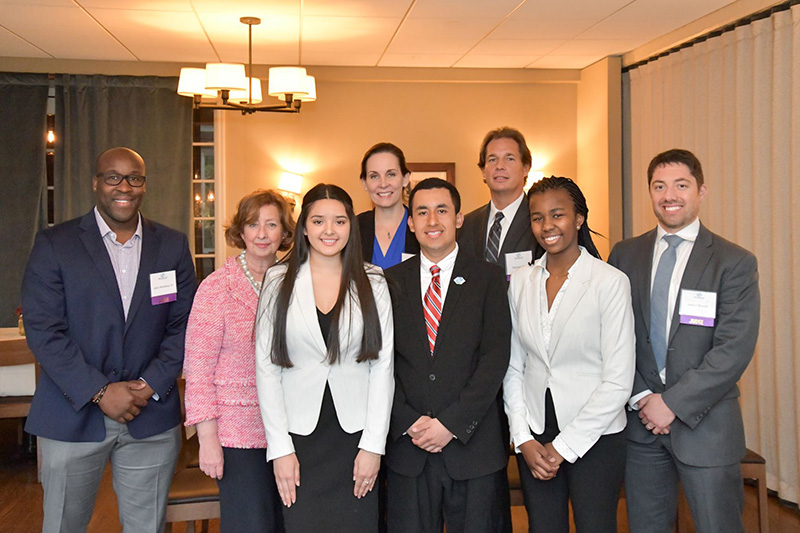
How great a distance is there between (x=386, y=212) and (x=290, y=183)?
155 inches

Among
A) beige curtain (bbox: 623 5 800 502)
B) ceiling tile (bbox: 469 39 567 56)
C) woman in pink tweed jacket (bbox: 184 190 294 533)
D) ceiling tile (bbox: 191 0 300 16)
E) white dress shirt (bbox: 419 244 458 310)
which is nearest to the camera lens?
woman in pink tweed jacket (bbox: 184 190 294 533)

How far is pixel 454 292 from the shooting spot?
100.0 inches

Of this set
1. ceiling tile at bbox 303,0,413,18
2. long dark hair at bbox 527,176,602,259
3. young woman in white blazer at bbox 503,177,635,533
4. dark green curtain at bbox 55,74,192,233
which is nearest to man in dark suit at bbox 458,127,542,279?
long dark hair at bbox 527,176,602,259

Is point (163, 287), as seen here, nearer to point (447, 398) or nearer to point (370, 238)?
point (370, 238)

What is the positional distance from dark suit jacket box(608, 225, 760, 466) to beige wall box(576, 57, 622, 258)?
12.8 feet

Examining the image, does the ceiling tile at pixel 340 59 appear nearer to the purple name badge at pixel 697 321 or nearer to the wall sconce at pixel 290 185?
the wall sconce at pixel 290 185

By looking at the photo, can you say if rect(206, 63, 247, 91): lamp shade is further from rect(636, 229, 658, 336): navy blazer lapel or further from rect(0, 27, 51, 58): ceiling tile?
rect(636, 229, 658, 336): navy blazer lapel

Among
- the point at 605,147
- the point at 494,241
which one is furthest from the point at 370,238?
the point at 605,147

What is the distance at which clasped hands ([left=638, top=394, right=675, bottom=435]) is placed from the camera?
2.57m

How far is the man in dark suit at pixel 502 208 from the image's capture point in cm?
327

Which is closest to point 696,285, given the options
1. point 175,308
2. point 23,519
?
point 175,308

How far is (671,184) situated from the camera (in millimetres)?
2715

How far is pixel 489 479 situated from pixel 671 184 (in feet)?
4.30

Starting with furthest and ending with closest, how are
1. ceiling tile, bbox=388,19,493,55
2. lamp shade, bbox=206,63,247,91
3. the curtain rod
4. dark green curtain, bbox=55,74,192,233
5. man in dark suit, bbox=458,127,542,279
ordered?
dark green curtain, bbox=55,74,192,233
ceiling tile, bbox=388,19,493,55
lamp shade, bbox=206,63,247,91
the curtain rod
man in dark suit, bbox=458,127,542,279
